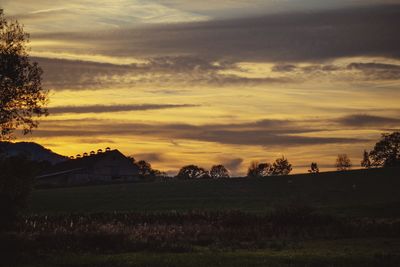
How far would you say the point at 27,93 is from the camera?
4434 centimetres

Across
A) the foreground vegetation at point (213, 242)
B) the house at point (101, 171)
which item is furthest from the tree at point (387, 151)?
the foreground vegetation at point (213, 242)

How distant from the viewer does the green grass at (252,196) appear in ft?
241

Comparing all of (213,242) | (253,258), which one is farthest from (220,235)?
(253,258)

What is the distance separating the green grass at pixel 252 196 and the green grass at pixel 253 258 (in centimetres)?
2766

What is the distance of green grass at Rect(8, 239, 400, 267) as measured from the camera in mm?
29656

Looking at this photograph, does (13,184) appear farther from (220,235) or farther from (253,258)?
(253,258)

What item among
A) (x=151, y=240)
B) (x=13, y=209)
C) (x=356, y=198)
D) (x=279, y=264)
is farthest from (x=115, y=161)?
(x=279, y=264)

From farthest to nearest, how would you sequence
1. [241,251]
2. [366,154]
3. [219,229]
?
1. [366,154]
2. [219,229]
3. [241,251]

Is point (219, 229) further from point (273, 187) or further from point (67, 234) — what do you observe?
point (273, 187)

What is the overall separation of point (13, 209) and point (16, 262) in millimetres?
17979

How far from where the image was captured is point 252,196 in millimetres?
90688

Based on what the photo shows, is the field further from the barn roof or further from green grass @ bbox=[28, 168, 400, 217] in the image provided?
the barn roof

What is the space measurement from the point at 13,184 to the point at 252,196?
5068 cm

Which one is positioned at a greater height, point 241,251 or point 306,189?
point 306,189
